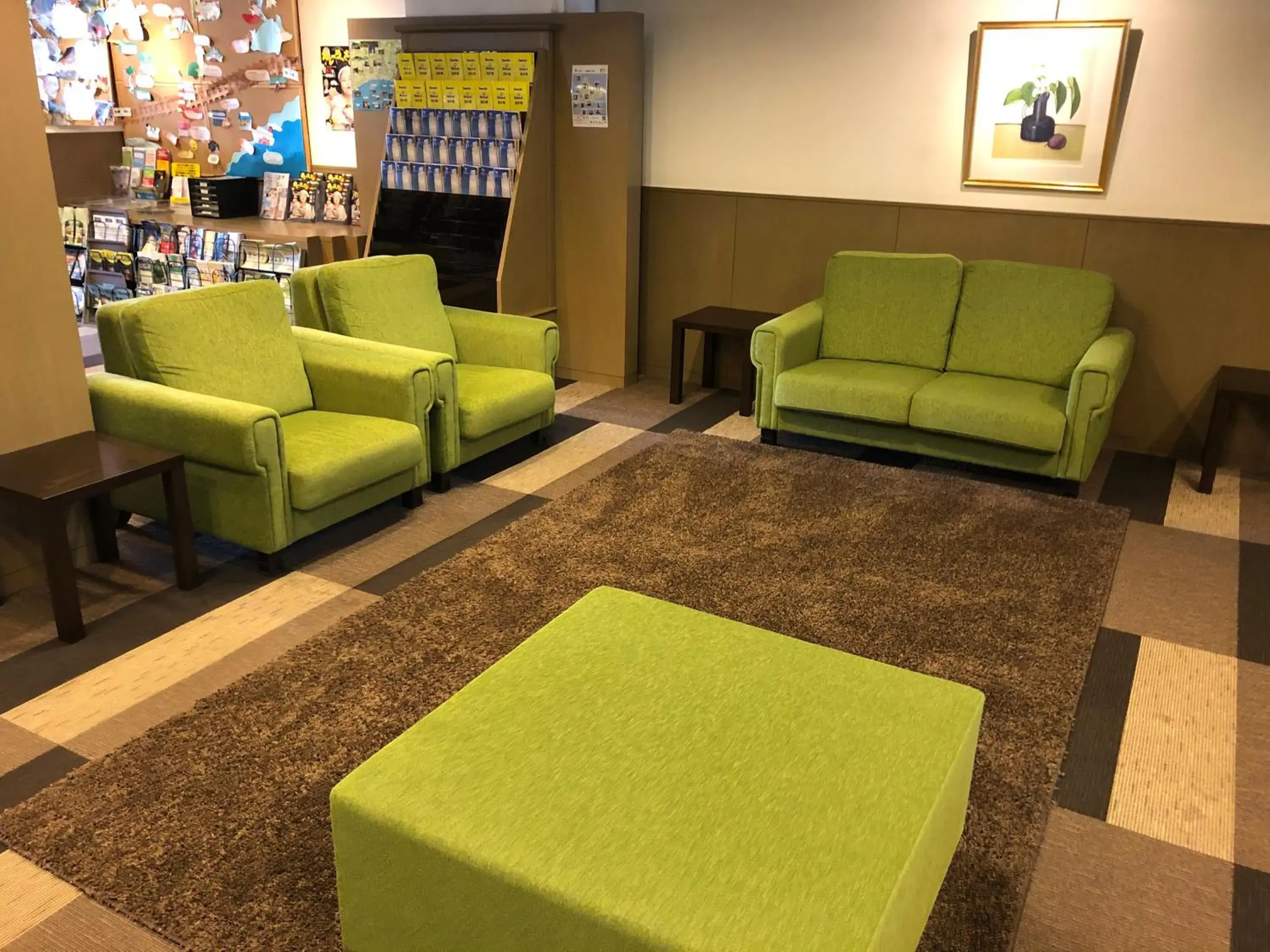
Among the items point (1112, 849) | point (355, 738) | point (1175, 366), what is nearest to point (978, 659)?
point (1112, 849)

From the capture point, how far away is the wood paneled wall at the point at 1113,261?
448 centimetres

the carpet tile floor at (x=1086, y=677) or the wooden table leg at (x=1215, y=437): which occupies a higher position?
the wooden table leg at (x=1215, y=437)

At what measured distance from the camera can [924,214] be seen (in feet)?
16.4

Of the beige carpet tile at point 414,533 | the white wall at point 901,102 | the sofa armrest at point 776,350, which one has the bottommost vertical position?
the beige carpet tile at point 414,533

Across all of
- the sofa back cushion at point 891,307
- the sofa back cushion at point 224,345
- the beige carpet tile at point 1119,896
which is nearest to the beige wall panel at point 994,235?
the sofa back cushion at point 891,307

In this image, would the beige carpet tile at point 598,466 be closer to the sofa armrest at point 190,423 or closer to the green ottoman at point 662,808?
the sofa armrest at point 190,423

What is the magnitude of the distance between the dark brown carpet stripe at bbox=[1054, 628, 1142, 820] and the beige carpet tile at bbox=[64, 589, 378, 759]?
2.07m

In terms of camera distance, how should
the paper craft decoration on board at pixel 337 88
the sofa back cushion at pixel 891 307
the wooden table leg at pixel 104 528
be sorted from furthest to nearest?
the paper craft decoration on board at pixel 337 88
the sofa back cushion at pixel 891 307
the wooden table leg at pixel 104 528

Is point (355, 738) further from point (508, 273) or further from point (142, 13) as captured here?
point (142, 13)

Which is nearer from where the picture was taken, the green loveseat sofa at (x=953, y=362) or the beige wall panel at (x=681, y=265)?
the green loveseat sofa at (x=953, y=362)

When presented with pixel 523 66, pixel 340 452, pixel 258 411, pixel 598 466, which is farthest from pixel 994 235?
pixel 258 411

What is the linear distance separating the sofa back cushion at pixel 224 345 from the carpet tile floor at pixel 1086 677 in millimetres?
568

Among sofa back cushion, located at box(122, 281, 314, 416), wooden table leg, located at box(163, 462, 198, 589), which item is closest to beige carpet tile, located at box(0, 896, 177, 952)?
wooden table leg, located at box(163, 462, 198, 589)

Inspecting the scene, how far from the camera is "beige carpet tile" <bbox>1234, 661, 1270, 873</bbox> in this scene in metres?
2.23
